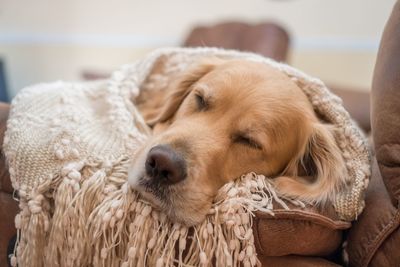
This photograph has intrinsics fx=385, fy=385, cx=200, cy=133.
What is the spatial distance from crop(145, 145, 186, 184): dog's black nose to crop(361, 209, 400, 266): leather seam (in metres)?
0.49

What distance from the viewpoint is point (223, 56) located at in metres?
1.47

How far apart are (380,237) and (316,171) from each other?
27 centimetres

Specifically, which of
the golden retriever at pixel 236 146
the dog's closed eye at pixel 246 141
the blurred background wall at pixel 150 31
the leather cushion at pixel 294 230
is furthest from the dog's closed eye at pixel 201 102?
the blurred background wall at pixel 150 31

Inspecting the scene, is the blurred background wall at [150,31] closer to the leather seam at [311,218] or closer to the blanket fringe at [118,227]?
the leather seam at [311,218]

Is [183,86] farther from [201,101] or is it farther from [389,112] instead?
[389,112]

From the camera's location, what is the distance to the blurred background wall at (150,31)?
10.5ft

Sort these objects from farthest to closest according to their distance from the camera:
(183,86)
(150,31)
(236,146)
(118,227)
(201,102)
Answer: (150,31), (183,86), (201,102), (236,146), (118,227)

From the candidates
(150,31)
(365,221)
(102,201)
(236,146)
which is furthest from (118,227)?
(150,31)

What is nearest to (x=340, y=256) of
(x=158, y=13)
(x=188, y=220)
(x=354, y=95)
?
(x=188, y=220)

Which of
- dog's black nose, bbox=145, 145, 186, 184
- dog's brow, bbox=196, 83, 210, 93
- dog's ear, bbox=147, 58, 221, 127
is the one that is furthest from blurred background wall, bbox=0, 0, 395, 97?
dog's black nose, bbox=145, 145, 186, 184

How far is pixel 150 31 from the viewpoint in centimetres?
383

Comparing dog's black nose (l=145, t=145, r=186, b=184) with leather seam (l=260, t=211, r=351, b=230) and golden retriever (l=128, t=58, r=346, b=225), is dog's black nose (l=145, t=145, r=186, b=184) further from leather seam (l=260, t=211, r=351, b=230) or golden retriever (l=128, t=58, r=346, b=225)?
leather seam (l=260, t=211, r=351, b=230)

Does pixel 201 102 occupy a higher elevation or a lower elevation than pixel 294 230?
higher

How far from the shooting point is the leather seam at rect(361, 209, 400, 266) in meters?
0.91
